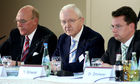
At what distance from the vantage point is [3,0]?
23.8ft

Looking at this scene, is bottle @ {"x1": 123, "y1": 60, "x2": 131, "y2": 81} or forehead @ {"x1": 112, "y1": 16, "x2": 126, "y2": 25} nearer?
bottle @ {"x1": 123, "y1": 60, "x2": 131, "y2": 81}

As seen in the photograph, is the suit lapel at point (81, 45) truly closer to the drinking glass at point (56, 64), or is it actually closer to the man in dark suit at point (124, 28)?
the man in dark suit at point (124, 28)

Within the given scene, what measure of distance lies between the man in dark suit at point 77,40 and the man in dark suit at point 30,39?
26 centimetres

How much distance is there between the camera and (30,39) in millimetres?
4375

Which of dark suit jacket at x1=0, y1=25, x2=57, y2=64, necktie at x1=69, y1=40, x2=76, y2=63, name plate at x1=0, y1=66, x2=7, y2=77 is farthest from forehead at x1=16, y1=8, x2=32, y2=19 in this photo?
name plate at x1=0, y1=66, x2=7, y2=77

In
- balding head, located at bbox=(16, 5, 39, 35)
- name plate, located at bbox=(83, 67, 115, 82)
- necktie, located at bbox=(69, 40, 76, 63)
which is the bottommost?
name plate, located at bbox=(83, 67, 115, 82)

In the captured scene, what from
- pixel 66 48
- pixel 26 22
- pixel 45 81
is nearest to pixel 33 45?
pixel 26 22

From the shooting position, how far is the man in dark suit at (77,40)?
376 cm

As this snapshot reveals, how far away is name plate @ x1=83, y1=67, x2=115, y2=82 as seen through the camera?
2445 mm

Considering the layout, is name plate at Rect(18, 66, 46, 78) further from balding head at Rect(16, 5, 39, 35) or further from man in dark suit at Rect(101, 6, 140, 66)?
balding head at Rect(16, 5, 39, 35)

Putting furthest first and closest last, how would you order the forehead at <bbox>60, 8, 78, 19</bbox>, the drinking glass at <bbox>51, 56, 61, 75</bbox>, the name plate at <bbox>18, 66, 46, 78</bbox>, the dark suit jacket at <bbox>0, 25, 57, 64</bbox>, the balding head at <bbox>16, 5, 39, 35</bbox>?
the balding head at <bbox>16, 5, 39, 35</bbox> → the dark suit jacket at <bbox>0, 25, 57, 64</bbox> → the forehead at <bbox>60, 8, 78, 19</bbox> → the drinking glass at <bbox>51, 56, 61, 75</bbox> → the name plate at <bbox>18, 66, 46, 78</bbox>

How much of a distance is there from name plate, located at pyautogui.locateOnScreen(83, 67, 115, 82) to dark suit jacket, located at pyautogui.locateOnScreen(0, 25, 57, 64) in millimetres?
1640

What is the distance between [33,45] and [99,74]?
6.22ft

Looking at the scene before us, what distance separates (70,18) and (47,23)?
2.84 metres
